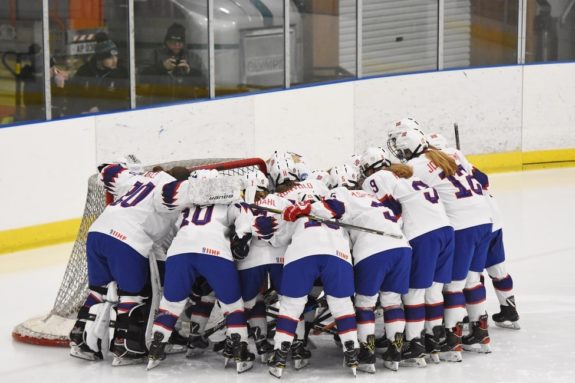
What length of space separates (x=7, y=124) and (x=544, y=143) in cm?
498

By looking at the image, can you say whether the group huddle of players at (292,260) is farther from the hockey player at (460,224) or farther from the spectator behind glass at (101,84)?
the spectator behind glass at (101,84)

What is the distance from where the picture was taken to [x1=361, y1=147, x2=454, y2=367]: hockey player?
5762 millimetres

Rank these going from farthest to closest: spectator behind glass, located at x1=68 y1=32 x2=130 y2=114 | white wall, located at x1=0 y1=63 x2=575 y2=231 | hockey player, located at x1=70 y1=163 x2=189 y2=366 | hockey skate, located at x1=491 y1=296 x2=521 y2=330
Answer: spectator behind glass, located at x1=68 y1=32 x2=130 y2=114 → white wall, located at x1=0 y1=63 x2=575 y2=231 → hockey skate, located at x1=491 y1=296 x2=521 y2=330 → hockey player, located at x1=70 y1=163 x2=189 y2=366

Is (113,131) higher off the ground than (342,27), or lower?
lower

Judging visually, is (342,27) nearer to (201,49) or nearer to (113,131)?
(201,49)

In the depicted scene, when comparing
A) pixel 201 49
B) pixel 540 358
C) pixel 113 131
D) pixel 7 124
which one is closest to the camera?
pixel 540 358

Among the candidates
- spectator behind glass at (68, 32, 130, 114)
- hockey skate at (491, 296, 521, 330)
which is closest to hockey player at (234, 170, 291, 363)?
hockey skate at (491, 296, 521, 330)

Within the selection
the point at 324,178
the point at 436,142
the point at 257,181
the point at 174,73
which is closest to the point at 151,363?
the point at 257,181

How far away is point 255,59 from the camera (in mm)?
9656

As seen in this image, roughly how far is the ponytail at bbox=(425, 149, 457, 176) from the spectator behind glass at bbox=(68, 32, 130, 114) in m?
3.01

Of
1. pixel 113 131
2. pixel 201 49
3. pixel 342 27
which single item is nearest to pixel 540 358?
pixel 113 131

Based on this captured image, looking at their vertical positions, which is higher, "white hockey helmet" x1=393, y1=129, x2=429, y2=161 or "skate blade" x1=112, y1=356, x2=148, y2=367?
"white hockey helmet" x1=393, y1=129, x2=429, y2=161

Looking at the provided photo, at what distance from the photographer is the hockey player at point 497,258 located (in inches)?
247

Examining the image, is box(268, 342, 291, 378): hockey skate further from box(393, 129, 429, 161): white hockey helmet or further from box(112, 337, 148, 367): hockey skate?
box(393, 129, 429, 161): white hockey helmet
